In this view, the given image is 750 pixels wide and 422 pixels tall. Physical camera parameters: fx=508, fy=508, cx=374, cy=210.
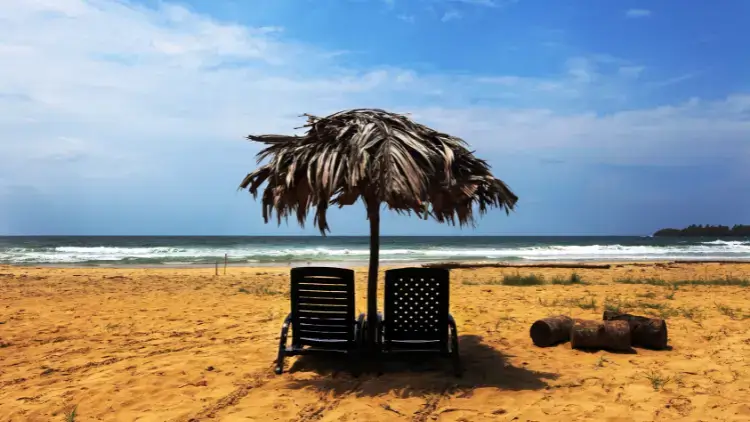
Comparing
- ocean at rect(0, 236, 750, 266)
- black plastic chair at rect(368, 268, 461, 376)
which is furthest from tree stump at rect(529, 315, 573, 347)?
ocean at rect(0, 236, 750, 266)

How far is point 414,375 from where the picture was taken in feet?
15.6

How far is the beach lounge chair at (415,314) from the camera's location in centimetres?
474

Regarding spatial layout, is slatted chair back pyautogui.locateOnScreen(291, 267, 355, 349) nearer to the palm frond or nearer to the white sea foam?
the palm frond

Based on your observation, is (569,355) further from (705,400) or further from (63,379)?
(63,379)

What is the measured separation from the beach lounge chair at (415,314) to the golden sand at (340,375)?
0.30 metres

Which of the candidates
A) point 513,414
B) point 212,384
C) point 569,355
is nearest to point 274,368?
point 212,384

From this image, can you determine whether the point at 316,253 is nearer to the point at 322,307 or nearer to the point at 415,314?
the point at 322,307

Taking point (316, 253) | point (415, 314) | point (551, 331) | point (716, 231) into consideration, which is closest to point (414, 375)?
point (415, 314)

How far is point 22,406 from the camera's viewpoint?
4062mm

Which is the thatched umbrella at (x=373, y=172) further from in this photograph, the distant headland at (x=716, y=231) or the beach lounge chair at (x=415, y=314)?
the distant headland at (x=716, y=231)

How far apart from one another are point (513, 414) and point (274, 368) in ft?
7.92

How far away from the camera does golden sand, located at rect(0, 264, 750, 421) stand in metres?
3.90

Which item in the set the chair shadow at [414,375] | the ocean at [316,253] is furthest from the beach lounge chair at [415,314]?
the ocean at [316,253]

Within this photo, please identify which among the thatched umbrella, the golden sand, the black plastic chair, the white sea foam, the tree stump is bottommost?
the white sea foam
